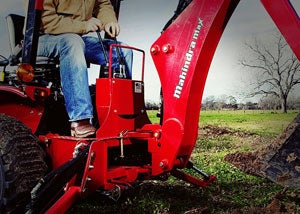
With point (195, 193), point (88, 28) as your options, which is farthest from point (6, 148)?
point (195, 193)

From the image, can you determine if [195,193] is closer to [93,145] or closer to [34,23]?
[93,145]

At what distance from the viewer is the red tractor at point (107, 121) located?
2710mm

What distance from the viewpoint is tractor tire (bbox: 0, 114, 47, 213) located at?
2682 mm

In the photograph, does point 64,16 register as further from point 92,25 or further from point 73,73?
point 73,73

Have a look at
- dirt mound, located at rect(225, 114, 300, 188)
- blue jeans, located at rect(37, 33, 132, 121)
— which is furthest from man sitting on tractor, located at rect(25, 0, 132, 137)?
dirt mound, located at rect(225, 114, 300, 188)

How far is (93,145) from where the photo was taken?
2.89 meters

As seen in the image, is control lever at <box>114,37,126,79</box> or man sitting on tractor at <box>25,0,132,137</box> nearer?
man sitting on tractor at <box>25,0,132,137</box>

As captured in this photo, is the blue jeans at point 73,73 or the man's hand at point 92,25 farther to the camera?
the man's hand at point 92,25

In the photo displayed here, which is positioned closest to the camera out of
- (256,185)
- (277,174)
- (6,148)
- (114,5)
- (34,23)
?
(277,174)

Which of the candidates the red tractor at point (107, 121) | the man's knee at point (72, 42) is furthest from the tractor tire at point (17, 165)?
the man's knee at point (72, 42)

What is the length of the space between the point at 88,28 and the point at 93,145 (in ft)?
3.62

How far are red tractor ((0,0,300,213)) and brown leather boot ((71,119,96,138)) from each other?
6 centimetres

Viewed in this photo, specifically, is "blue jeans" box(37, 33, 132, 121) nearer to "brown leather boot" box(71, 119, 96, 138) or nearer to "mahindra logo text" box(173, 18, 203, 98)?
"brown leather boot" box(71, 119, 96, 138)

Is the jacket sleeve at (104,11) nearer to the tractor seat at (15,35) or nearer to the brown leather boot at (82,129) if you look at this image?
the tractor seat at (15,35)
